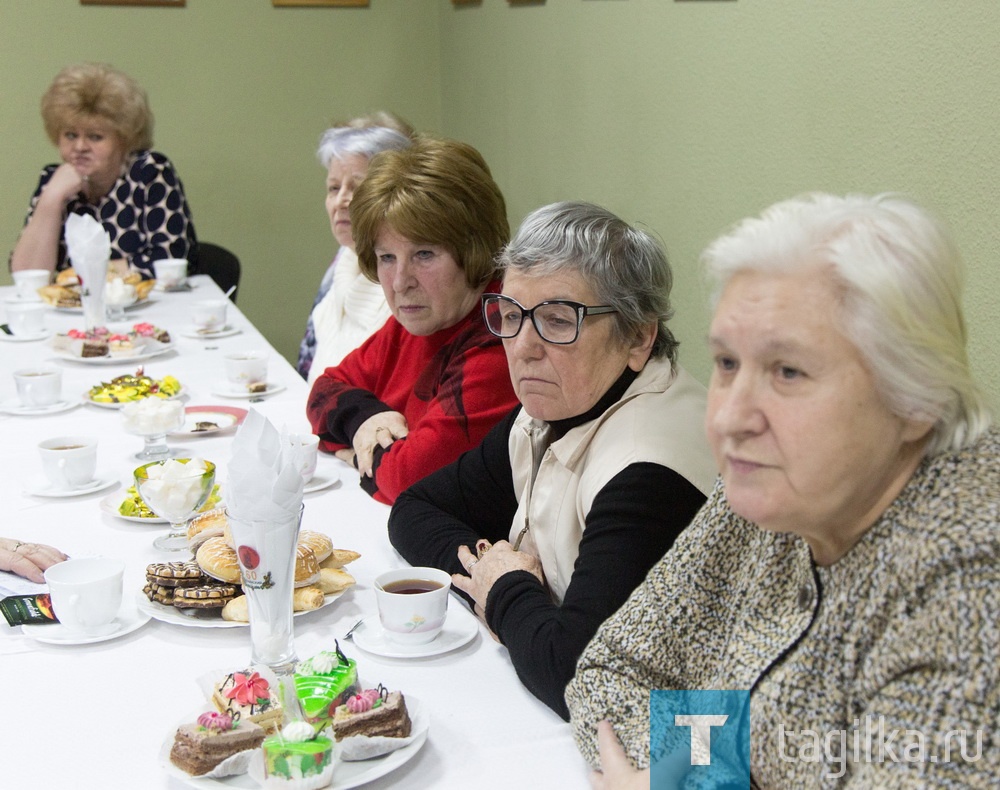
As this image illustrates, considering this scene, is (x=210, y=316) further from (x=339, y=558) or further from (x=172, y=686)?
(x=172, y=686)

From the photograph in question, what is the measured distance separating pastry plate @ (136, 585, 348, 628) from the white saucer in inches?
20.7

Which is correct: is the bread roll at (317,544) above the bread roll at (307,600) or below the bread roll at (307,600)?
above

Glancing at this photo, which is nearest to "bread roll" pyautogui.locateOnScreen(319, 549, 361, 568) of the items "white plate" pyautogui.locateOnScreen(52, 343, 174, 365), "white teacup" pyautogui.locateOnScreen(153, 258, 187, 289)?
"white plate" pyautogui.locateOnScreen(52, 343, 174, 365)

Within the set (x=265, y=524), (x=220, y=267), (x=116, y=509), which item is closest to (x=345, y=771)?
(x=265, y=524)

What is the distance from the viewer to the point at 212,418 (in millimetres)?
2420

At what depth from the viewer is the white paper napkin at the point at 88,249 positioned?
3100mm

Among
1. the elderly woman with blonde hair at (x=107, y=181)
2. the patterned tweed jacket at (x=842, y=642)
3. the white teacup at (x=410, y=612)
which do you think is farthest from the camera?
the elderly woman with blonde hair at (x=107, y=181)

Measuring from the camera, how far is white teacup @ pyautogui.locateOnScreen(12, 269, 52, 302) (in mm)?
3826

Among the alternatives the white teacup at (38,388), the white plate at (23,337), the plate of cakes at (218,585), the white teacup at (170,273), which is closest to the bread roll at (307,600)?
the plate of cakes at (218,585)

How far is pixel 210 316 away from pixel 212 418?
97 cm

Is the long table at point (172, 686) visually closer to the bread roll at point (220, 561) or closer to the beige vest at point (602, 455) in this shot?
the bread roll at point (220, 561)

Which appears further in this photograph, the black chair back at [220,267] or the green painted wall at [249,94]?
the green painted wall at [249,94]

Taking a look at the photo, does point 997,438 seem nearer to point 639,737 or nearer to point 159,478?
point 639,737

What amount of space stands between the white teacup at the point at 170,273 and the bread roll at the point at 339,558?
2.58 m
